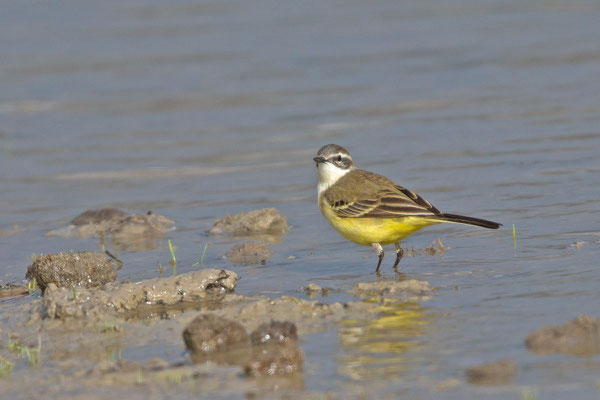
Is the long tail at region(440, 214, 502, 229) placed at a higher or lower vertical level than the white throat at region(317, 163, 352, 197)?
lower

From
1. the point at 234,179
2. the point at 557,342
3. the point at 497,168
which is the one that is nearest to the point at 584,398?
the point at 557,342

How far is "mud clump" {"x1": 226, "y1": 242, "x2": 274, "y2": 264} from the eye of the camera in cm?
1056

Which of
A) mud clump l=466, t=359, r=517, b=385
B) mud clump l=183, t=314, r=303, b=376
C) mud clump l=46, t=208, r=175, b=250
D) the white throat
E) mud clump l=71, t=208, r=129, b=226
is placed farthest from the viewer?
mud clump l=71, t=208, r=129, b=226

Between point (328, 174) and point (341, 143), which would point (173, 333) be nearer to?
point (328, 174)

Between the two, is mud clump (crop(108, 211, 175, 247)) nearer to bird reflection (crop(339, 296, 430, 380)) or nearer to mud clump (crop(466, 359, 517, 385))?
bird reflection (crop(339, 296, 430, 380))

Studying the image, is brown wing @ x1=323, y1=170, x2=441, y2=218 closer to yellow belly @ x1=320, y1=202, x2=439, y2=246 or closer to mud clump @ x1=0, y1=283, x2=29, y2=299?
yellow belly @ x1=320, y1=202, x2=439, y2=246

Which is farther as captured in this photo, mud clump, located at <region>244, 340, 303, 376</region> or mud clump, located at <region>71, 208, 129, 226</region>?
mud clump, located at <region>71, 208, 129, 226</region>

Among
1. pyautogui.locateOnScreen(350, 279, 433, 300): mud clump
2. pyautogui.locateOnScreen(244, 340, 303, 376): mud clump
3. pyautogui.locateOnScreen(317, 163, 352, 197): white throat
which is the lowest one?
pyautogui.locateOnScreen(244, 340, 303, 376): mud clump

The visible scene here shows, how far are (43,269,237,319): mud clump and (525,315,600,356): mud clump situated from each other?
11.0 feet

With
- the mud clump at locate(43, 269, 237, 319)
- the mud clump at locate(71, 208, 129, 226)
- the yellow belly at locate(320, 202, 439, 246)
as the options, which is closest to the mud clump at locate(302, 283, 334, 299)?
the mud clump at locate(43, 269, 237, 319)

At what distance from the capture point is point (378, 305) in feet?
26.1

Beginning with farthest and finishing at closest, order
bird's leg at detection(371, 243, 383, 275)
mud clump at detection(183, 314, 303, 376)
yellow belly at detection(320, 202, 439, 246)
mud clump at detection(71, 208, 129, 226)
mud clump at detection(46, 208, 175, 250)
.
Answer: mud clump at detection(71, 208, 129, 226)
mud clump at detection(46, 208, 175, 250)
bird's leg at detection(371, 243, 383, 275)
yellow belly at detection(320, 202, 439, 246)
mud clump at detection(183, 314, 303, 376)

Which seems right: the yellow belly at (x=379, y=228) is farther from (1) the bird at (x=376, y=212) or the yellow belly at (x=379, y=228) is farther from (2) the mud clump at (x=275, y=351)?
(2) the mud clump at (x=275, y=351)

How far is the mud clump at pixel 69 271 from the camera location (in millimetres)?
9391
